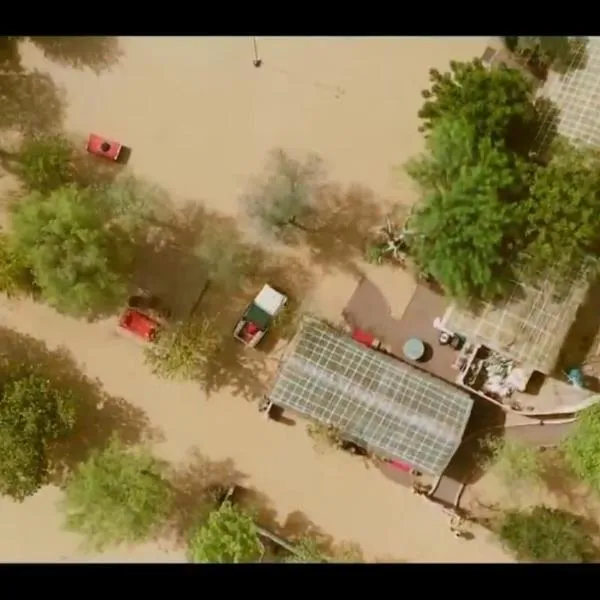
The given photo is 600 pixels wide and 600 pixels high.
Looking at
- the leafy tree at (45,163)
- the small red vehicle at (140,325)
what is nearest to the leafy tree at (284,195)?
the small red vehicle at (140,325)

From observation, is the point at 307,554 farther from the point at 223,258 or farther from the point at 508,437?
→ the point at 223,258

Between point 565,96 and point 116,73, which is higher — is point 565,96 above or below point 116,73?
above

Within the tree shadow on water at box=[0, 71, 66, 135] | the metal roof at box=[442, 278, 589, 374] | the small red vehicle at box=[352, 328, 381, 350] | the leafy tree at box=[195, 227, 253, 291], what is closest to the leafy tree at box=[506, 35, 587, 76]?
the metal roof at box=[442, 278, 589, 374]

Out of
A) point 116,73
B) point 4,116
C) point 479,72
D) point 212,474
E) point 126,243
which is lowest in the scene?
point 212,474

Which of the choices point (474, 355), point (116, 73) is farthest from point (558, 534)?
point (116, 73)

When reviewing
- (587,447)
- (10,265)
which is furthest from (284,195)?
(587,447)

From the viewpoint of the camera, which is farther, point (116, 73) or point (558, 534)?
point (116, 73)

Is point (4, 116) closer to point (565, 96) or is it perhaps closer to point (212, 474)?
point (212, 474)
